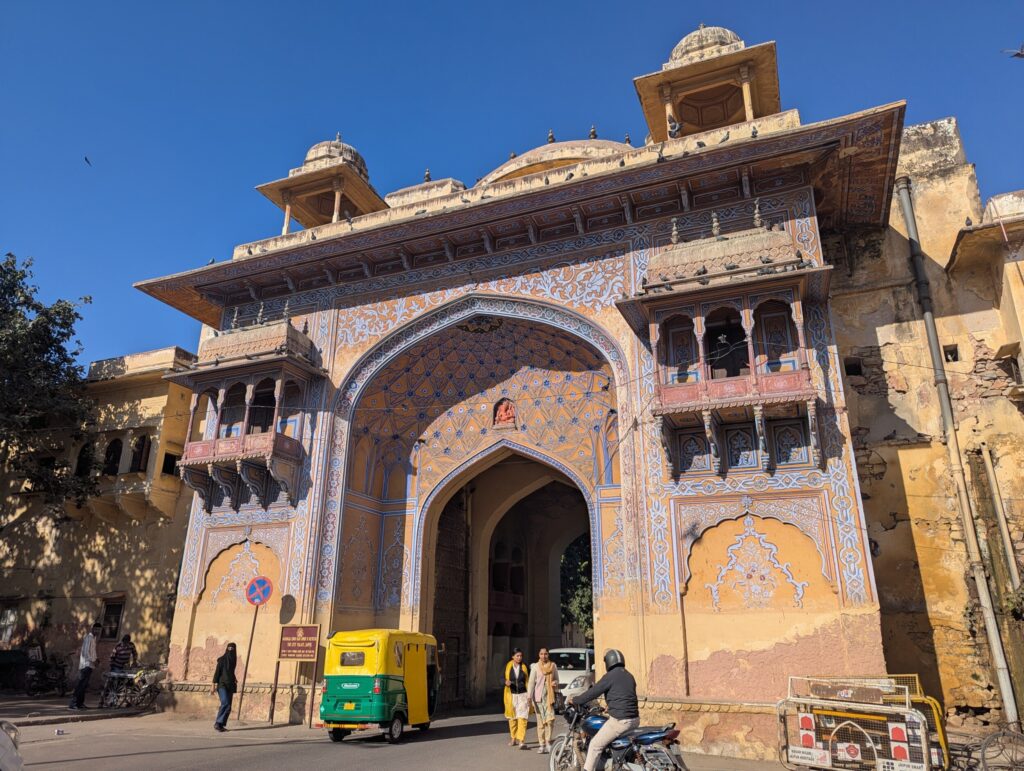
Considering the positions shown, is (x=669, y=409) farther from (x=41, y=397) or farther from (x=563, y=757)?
(x=41, y=397)

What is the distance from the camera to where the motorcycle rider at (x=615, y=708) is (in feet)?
19.9

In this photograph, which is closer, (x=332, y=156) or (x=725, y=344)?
(x=725, y=344)

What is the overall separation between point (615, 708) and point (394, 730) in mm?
5109

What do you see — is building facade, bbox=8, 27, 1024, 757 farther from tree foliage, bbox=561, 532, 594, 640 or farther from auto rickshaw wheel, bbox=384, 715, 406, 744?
tree foliage, bbox=561, 532, 594, 640

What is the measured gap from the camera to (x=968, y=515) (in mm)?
10906

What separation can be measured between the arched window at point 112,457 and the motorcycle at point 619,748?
15101 millimetres

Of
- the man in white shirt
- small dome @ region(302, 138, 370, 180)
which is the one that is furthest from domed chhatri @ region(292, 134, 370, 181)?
the man in white shirt

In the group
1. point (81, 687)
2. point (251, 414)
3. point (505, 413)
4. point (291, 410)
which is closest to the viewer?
point (81, 687)

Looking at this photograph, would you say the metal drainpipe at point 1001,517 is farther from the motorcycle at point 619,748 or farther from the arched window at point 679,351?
the motorcycle at point 619,748

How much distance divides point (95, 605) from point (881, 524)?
17.4 meters

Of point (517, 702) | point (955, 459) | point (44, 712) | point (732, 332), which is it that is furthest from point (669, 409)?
point (44, 712)

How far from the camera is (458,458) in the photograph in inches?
566

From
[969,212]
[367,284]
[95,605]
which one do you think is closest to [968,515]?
[969,212]

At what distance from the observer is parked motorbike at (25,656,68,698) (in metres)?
16.1
